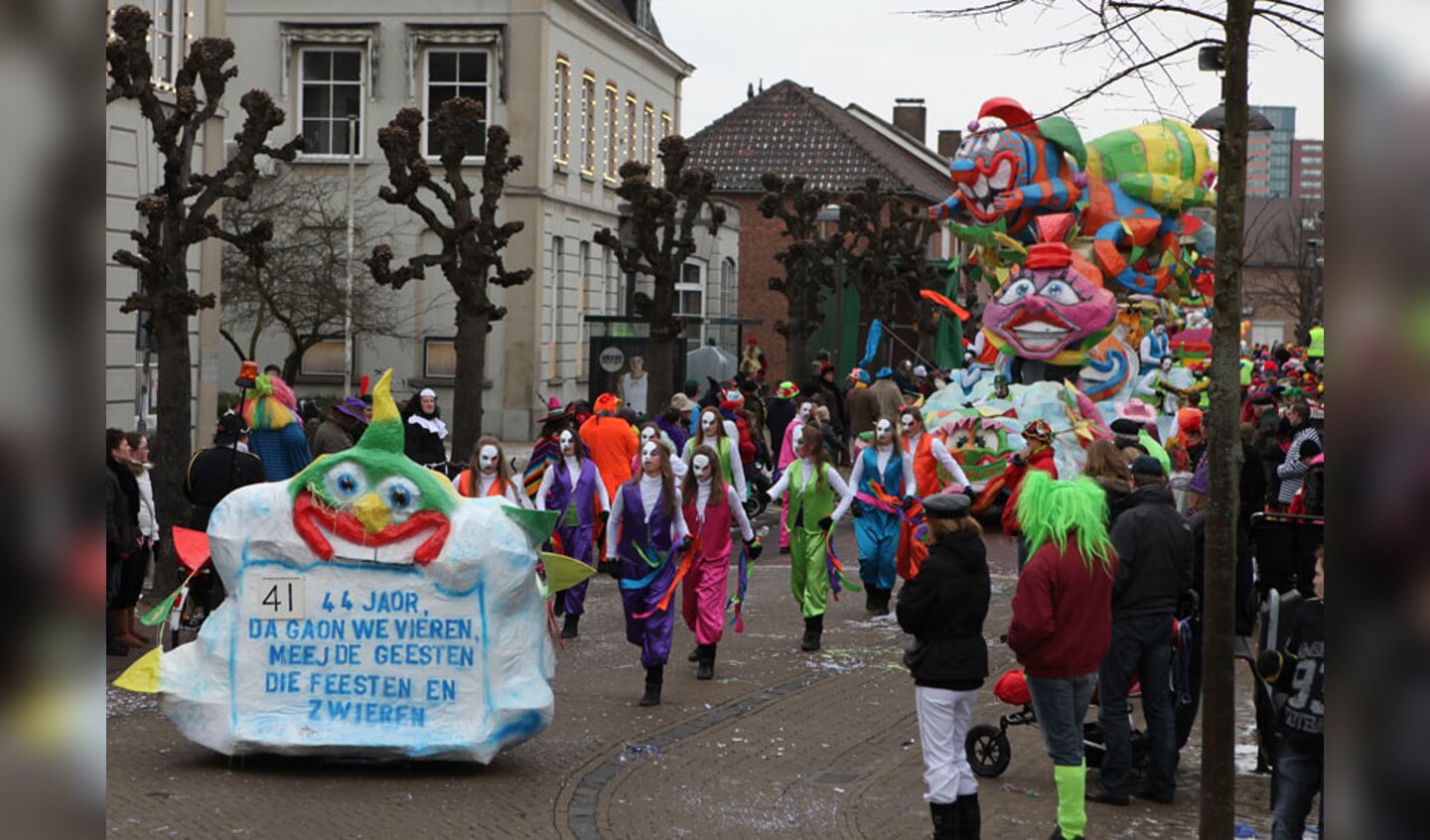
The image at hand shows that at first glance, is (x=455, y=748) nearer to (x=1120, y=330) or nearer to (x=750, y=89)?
(x=1120, y=330)

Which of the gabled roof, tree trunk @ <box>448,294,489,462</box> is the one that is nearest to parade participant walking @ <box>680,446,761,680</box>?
tree trunk @ <box>448,294,489,462</box>

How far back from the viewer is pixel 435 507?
9.68m

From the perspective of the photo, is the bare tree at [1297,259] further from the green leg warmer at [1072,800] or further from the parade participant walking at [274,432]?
the green leg warmer at [1072,800]

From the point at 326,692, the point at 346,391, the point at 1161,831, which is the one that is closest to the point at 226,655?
the point at 326,692

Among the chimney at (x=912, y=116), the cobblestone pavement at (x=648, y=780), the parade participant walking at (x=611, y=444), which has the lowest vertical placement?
the cobblestone pavement at (x=648, y=780)

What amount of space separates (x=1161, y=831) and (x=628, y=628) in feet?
14.6

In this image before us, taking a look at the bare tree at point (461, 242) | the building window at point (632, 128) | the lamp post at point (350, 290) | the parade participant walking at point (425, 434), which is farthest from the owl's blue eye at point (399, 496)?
the building window at point (632, 128)

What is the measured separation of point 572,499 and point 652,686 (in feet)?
10.2

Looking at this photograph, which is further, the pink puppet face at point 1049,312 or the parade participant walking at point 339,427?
the pink puppet face at point 1049,312

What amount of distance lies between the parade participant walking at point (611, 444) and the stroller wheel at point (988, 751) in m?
8.53

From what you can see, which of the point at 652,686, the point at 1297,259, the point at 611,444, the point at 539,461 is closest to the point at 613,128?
the point at 611,444

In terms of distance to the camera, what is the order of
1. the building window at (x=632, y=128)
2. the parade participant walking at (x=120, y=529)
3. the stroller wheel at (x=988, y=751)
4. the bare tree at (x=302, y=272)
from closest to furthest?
1. the stroller wheel at (x=988, y=751)
2. the parade participant walking at (x=120, y=529)
3. the bare tree at (x=302, y=272)
4. the building window at (x=632, y=128)

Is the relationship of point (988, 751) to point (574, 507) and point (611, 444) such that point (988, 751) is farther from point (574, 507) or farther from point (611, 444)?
point (611, 444)

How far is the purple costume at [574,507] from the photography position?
14.8 metres
